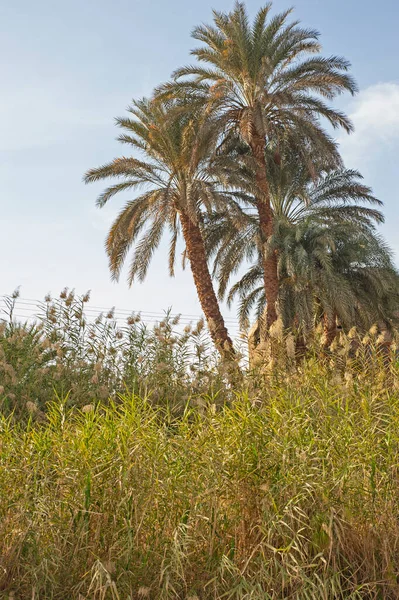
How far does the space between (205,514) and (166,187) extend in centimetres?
1470

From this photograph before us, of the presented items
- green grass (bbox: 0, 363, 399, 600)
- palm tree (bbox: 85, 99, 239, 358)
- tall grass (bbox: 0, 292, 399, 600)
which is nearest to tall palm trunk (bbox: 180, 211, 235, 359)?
palm tree (bbox: 85, 99, 239, 358)

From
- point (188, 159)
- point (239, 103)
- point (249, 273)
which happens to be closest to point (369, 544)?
point (188, 159)

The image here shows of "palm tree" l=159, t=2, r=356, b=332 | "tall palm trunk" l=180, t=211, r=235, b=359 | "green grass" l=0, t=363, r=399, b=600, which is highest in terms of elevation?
"palm tree" l=159, t=2, r=356, b=332

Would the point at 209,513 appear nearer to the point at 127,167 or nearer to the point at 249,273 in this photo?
the point at 127,167

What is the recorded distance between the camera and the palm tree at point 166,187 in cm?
1747

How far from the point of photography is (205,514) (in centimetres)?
450

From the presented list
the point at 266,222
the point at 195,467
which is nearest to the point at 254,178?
the point at 266,222

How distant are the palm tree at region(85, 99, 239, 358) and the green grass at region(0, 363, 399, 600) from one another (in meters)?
12.0

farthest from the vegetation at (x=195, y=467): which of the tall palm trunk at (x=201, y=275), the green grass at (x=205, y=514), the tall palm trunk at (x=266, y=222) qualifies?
the tall palm trunk at (x=266, y=222)

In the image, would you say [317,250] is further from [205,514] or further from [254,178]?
[205,514]

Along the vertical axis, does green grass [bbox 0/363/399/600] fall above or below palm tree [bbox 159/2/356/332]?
below

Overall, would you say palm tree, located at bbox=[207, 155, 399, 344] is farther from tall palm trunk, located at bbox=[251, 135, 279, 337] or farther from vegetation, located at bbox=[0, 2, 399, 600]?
vegetation, located at bbox=[0, 2, 399, 600]

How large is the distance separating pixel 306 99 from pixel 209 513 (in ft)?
54.9

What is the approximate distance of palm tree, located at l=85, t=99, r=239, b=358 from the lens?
1747 centimetres
